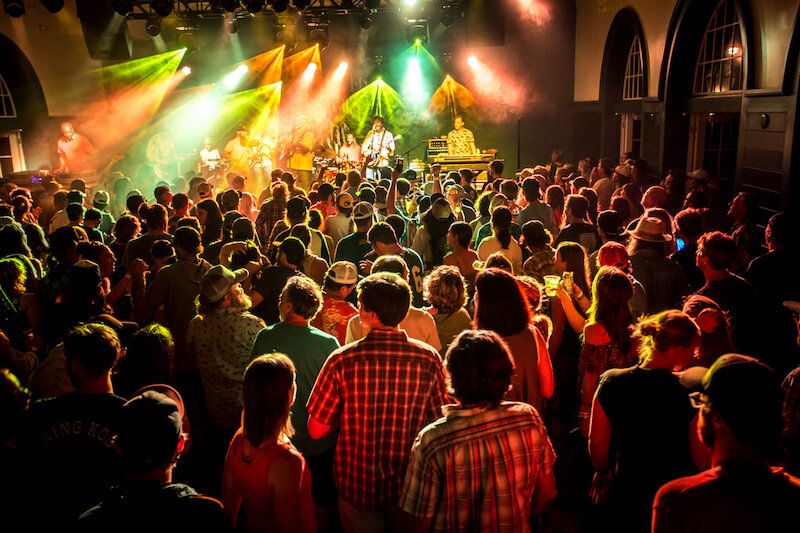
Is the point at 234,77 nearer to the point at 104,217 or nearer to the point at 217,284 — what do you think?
the point at 104,217

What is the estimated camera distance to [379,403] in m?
2.72

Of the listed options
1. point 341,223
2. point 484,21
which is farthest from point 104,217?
point 484,21

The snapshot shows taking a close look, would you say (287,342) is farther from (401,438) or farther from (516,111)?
(516,111)

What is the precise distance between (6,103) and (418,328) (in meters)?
13.3

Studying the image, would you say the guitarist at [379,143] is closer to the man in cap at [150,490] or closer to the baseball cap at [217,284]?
the baseball cap at [217,284]

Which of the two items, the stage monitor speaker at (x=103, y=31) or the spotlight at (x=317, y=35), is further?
the spotlight at (x=317, y=35)

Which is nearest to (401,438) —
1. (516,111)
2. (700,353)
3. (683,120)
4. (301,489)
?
(301,489)

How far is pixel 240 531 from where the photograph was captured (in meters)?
3.67

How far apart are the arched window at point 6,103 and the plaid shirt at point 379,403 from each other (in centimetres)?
1351

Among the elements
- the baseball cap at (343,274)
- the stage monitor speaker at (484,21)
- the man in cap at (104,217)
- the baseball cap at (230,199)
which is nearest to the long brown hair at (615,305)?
the baseball cap at (343,274)

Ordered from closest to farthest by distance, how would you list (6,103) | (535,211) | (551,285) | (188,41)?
1. (551,285)
2. (535,211)
3. (6,103)
4. (188,41)

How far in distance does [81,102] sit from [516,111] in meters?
10.9

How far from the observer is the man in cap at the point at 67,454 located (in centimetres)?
243

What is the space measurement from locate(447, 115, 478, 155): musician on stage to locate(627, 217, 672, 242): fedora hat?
483 inches
